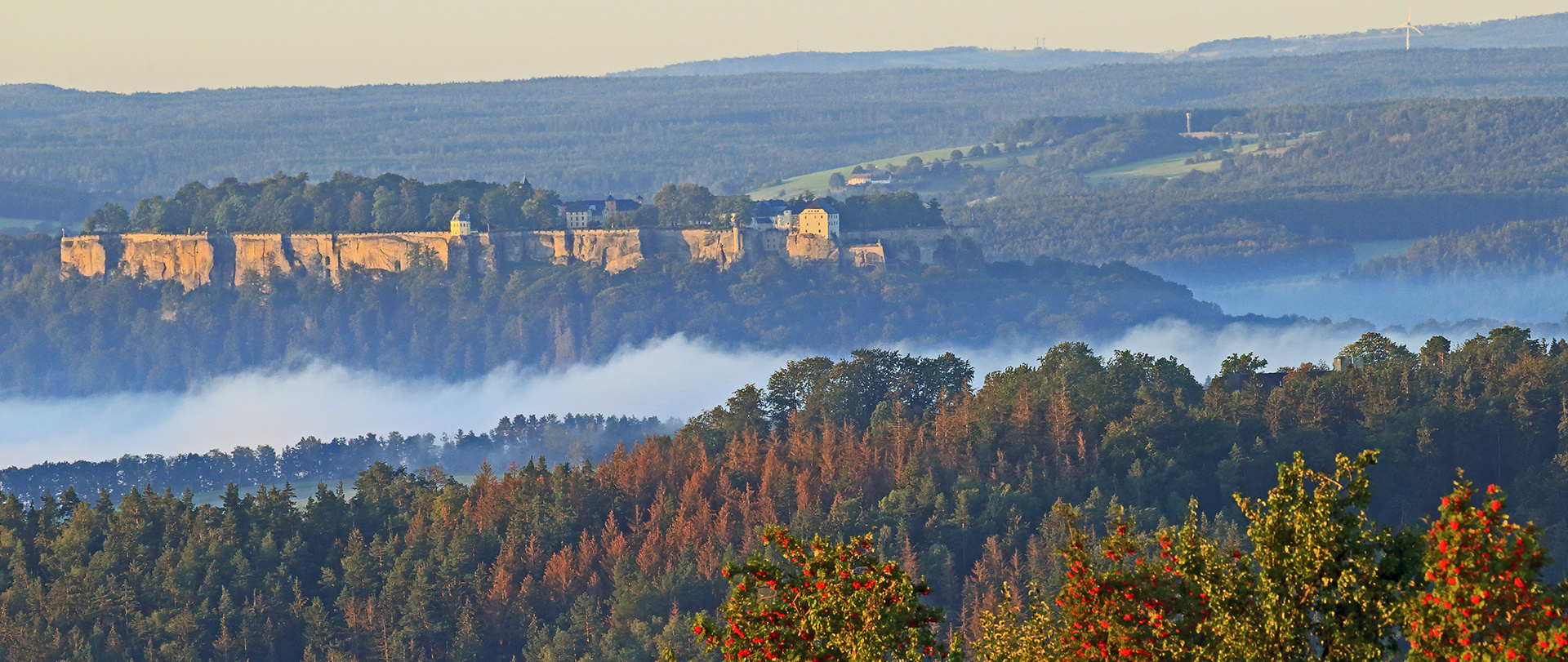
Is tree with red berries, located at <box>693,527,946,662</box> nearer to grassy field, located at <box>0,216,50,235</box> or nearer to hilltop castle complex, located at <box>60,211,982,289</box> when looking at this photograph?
hilltop castle complex, located at <box>60,211,982,289</box>

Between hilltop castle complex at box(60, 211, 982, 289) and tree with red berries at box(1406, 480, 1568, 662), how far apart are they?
119 metres

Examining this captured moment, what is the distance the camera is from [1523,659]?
731 inches

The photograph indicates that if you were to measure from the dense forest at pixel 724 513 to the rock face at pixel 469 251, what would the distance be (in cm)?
6399

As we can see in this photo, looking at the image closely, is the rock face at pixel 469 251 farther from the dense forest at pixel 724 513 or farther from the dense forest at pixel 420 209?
the dense forest at pixel 724 513

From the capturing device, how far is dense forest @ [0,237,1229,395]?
454 feet

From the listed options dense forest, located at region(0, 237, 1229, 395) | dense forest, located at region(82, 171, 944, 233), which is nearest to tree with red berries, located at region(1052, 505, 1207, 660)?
dense forest, located at region(0, 237, 1229, 395)

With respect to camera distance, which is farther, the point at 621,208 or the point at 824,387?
the point at 621,208

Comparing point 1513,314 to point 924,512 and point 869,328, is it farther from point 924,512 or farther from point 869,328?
point 924,512

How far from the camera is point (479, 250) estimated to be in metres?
142

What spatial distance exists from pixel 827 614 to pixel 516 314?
120429 mm

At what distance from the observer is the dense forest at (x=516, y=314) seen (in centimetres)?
13850

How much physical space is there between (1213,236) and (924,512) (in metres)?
130

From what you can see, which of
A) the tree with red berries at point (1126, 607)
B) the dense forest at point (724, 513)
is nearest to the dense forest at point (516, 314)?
the dense forest at point (724, 513)

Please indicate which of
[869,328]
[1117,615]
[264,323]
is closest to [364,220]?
[264,323]
